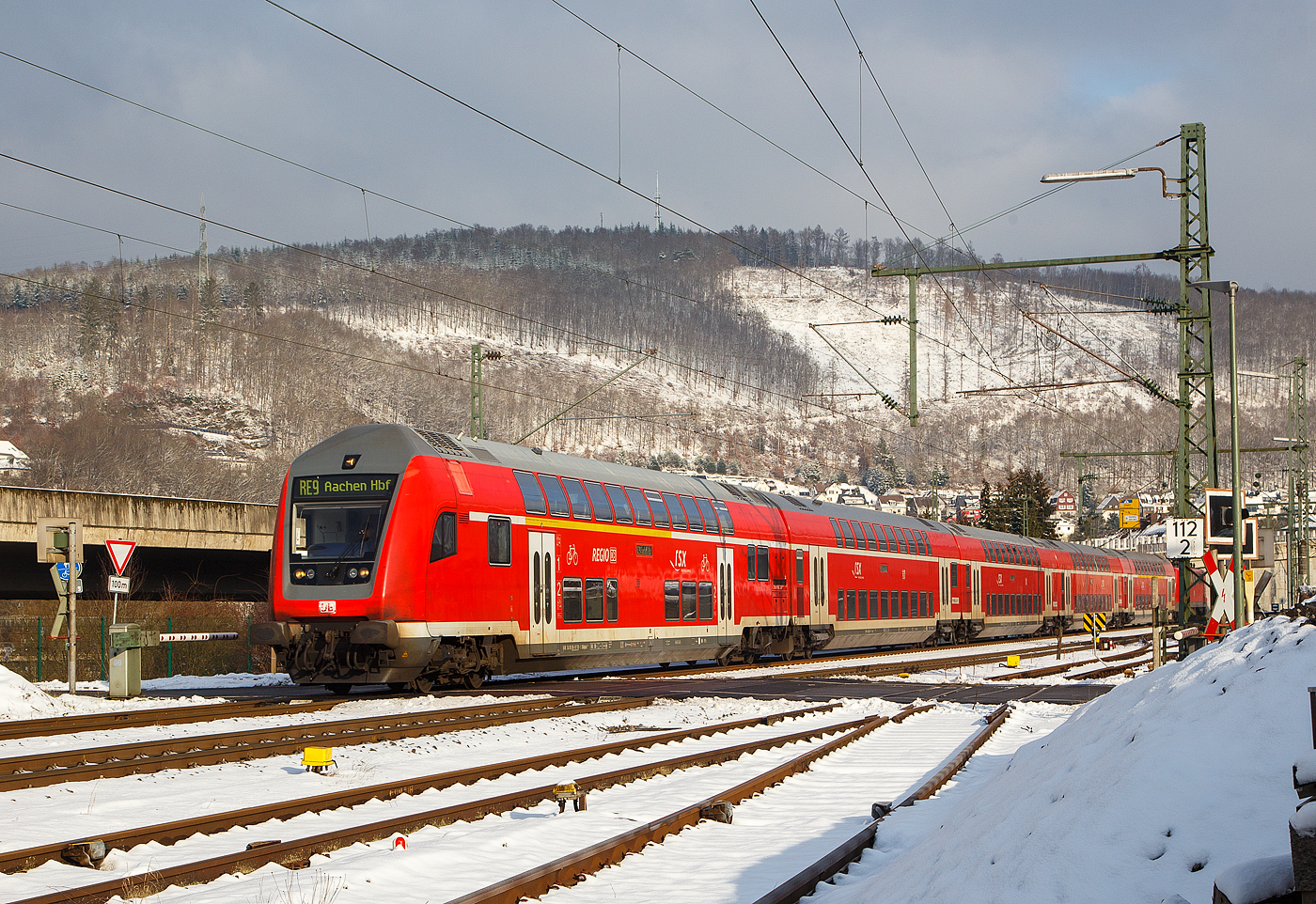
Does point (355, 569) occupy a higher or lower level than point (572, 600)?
higher

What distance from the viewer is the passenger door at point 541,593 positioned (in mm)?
22234

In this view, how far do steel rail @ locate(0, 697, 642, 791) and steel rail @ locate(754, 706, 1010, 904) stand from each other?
6509 millimetres

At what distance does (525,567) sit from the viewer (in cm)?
2200

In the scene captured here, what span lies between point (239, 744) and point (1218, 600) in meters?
14.2

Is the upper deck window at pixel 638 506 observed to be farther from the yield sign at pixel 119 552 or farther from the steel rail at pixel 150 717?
the yield sign at pixel 119 552

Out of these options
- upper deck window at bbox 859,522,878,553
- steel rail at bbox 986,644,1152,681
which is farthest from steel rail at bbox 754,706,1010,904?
upper deck window at bbox 859,522,878,553

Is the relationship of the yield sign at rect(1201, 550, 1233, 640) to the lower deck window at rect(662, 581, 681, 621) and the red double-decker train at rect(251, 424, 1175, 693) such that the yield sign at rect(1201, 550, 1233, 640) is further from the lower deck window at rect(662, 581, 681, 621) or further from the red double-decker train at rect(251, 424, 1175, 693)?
the red double-decker train at rect(251, 424, 1175, 693)

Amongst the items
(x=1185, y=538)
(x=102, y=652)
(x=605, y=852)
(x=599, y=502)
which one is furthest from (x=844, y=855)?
(x=102, y=652)

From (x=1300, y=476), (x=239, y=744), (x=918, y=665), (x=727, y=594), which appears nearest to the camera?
(x=239, y=744)

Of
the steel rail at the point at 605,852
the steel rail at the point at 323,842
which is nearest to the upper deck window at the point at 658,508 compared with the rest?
the steel rail at the point at 323,842

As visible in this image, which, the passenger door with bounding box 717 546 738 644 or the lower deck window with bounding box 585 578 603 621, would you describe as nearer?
the lower deck window with bounding box 585 578 603 621

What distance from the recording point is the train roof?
66.0ft

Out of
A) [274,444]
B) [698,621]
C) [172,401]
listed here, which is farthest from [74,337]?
[698,621]

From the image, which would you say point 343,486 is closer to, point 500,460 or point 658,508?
point 500,460
